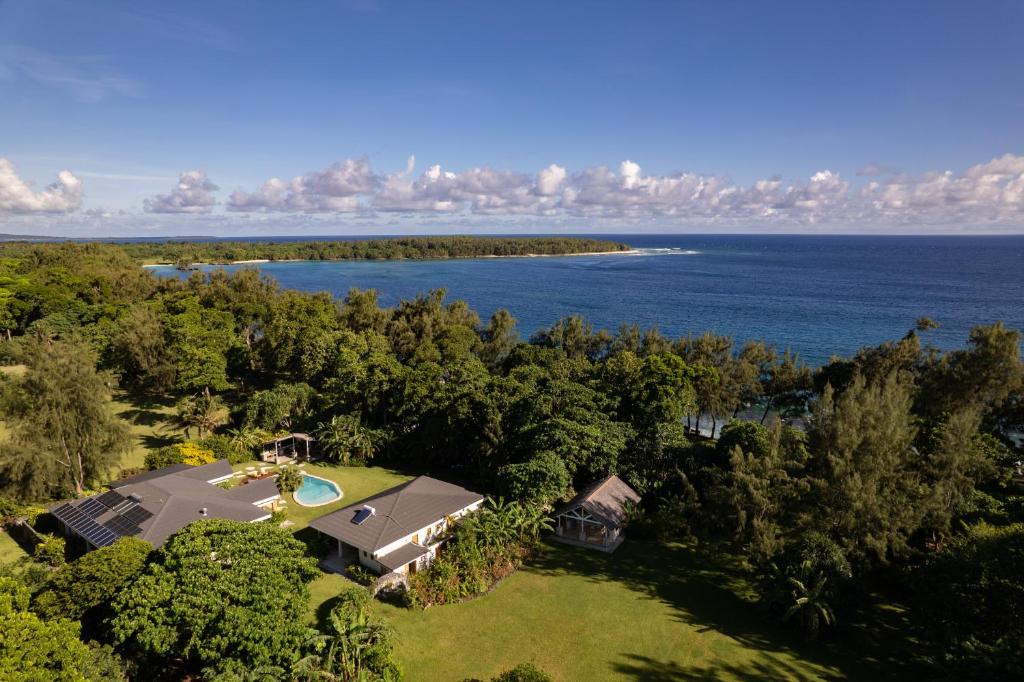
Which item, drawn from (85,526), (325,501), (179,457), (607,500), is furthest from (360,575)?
(179,457)

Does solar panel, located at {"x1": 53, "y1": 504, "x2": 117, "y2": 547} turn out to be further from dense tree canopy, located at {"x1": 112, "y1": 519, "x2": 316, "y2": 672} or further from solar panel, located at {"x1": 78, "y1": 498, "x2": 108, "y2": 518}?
dense tree canopy, located at {"x1": 112, "y1": 519, "x2": 316, "y2": 672}

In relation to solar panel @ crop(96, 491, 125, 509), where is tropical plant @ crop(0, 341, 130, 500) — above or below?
above

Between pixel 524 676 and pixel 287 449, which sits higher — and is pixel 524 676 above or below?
above

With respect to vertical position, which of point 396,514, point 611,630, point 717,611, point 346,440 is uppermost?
point 396,514

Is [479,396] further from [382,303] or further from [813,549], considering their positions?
[382,303]

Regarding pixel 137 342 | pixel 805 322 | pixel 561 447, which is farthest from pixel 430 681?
pixel 805 322

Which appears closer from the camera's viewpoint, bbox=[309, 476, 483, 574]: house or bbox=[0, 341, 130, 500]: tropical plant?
bbox=[309, 476, 483, 574]: house

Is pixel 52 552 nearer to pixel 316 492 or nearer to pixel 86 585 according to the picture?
pixel 86 585

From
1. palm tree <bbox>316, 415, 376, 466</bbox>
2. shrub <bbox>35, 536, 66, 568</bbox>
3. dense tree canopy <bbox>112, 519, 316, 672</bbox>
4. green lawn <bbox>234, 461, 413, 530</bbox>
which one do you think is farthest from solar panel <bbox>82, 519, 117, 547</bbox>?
palm tree <bbox>316, 415, 376, 466</bbox>
